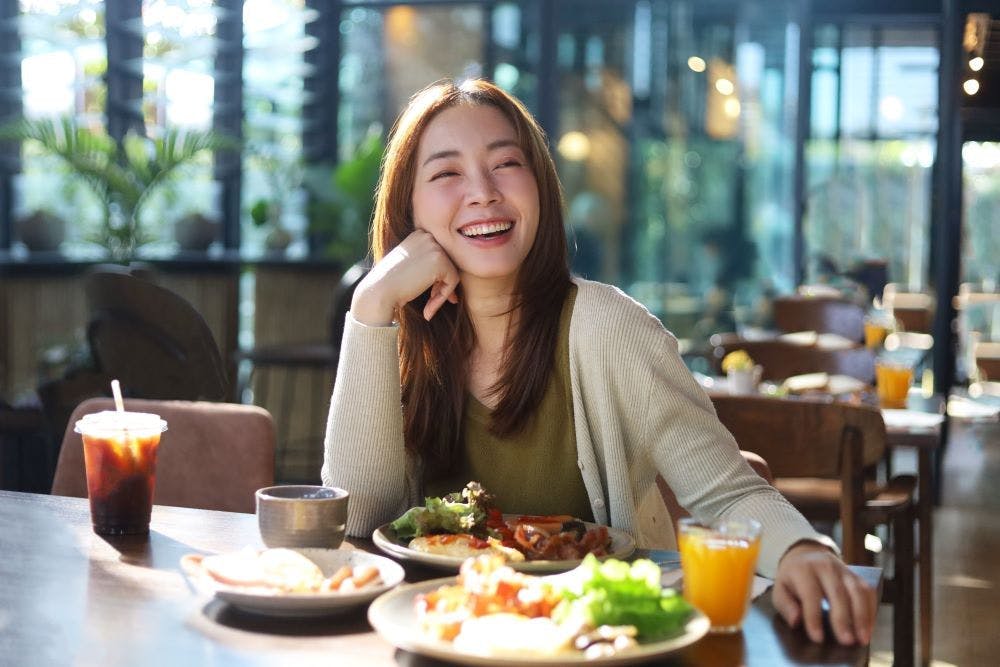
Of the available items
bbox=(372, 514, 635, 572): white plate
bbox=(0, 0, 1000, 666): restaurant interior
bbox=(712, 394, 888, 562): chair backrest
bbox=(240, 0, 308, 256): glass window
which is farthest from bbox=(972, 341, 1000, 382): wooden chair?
bbox=(372, 514, 635, 572): white plate

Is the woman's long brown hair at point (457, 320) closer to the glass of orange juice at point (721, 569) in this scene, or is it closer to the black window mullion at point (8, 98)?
the glass of orange juice at point (721, 569)

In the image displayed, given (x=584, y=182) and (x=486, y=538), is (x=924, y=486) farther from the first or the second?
(x=584, y=182)

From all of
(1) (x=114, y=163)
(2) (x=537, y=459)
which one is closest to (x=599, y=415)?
(2) (x=537, y=459)

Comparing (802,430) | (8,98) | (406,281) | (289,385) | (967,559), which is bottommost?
(967,559)

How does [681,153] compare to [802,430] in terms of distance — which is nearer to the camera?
[802,430]

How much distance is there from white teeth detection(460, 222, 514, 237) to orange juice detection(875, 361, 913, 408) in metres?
2.24

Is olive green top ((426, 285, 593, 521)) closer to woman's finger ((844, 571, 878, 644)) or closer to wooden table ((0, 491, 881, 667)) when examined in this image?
wooden table ((0, 491, 881, 667))

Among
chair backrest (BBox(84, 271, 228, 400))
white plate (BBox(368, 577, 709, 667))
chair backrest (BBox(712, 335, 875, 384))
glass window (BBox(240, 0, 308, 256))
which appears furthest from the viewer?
glass window (BBox(240, 0, 308, 256))

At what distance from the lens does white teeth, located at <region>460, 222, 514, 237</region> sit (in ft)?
6.32

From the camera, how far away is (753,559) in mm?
1256

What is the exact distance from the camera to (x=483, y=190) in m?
1.92

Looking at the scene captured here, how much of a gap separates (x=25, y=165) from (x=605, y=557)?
5213mm

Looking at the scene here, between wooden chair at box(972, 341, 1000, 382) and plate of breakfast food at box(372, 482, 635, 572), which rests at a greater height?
plate of breakfast food at box(372, 482, 635, 572)

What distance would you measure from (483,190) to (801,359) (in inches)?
106
